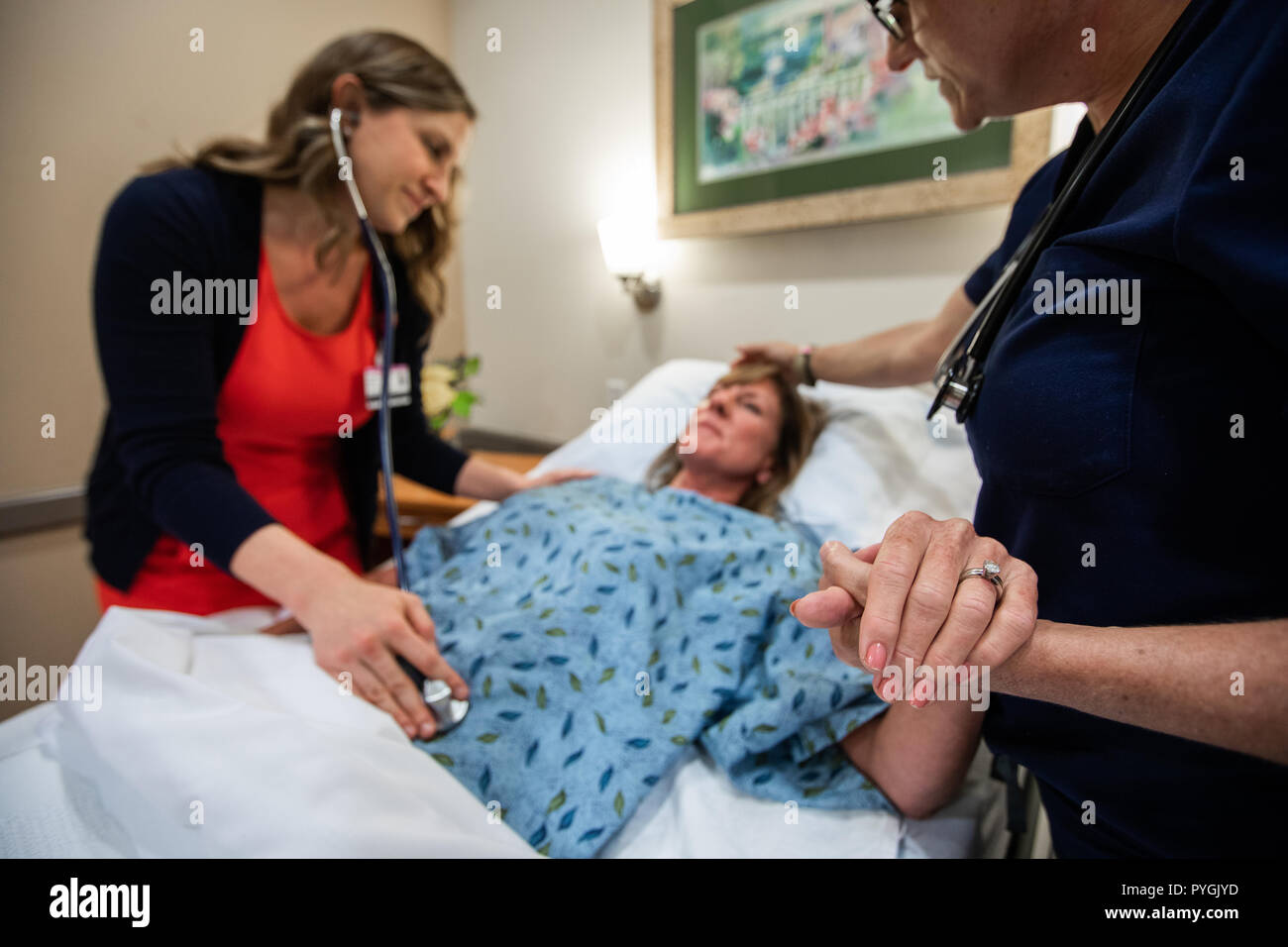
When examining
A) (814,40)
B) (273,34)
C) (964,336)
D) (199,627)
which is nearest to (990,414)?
(964,336)

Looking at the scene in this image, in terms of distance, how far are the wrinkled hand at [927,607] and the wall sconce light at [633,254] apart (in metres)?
0.62

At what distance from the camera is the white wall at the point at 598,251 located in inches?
34.9

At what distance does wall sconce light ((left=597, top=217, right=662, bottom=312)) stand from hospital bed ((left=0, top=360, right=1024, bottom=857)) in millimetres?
595

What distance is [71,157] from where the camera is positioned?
2.43 feet

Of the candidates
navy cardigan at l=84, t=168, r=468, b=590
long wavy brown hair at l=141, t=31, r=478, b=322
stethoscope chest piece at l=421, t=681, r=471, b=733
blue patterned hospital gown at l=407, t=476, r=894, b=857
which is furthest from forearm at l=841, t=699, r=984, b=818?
long wavy brown hair at l=141, t=31, r=478, b=322

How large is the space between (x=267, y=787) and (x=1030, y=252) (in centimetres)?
68

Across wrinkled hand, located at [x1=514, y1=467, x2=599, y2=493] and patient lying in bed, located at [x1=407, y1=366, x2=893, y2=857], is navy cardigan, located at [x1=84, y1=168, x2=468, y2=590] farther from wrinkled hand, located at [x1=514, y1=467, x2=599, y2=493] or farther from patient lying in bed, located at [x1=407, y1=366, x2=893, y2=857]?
wrinkled hand, located at [x1=514, y1=467, x2=599, y2=493]

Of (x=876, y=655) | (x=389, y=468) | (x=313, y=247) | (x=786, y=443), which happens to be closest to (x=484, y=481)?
(x=389, y=468)

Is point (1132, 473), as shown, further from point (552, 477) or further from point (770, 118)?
point (552, 477)

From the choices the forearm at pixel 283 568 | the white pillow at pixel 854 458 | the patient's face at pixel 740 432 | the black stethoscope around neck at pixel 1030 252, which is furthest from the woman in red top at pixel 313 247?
the black stethoscope around neck at pixel 1030 252

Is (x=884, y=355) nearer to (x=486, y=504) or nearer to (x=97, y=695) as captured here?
(x=486, y=504)

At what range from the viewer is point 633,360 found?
91 cm

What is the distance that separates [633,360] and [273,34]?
0.66 metres
